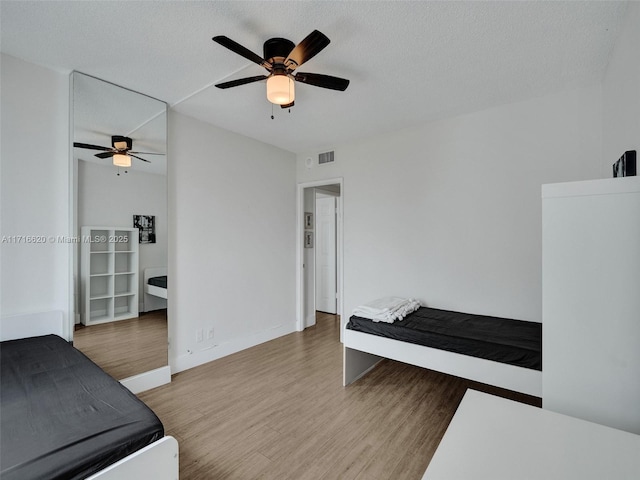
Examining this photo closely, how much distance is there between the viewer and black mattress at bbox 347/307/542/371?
6.82ft

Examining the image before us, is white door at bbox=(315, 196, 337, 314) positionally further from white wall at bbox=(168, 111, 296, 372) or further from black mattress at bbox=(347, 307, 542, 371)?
black mattress at bbox=(347, 307, 542, 371)

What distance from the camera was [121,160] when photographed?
276cm

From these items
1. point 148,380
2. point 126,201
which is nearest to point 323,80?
point 126,201

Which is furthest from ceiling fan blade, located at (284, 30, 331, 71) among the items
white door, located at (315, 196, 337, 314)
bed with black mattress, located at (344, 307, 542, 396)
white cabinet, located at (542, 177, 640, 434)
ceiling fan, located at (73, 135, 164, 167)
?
→ white door, located at (315, 196, 337, 314)

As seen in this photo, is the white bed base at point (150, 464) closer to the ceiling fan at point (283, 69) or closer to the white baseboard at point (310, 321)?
the ceiling fan at point (283, 69)

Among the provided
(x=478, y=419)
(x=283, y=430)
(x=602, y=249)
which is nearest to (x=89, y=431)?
(x=283, y=430)

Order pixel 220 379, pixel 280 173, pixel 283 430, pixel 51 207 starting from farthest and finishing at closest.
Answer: pixel 280 173, pixel 220 379, pixel 51 207, pixel 283 430

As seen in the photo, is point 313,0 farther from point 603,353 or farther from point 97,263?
point 97,263

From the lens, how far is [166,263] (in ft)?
9.89

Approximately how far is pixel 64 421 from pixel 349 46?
98.8 inches

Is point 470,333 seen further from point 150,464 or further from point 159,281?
point 159,281

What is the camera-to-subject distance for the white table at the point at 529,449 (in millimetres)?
881

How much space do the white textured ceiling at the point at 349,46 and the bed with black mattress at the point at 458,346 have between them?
2.01 meters

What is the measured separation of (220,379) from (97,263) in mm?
1512
